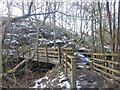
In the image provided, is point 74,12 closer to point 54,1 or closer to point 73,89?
point 54,1

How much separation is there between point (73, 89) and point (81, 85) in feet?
1.25

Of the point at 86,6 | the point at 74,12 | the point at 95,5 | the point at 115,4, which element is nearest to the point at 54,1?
the point at 86,6

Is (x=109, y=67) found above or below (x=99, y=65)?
above

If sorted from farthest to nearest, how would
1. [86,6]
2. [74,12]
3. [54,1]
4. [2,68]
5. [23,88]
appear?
[74,12]
[86,6]
[54,1]
[23,88]
[2,68]

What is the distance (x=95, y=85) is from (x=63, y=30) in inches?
592

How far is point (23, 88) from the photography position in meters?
5.71

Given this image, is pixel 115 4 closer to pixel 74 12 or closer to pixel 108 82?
pixel 108 82

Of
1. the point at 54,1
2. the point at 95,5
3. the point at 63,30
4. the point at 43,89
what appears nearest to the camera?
the point at 43,89

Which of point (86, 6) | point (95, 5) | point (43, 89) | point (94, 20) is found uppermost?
point (86, 6)

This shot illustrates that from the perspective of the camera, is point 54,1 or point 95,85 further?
point 54,1

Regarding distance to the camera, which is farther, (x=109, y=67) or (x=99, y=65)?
(x=99, y=65)

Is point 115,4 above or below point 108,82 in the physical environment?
above

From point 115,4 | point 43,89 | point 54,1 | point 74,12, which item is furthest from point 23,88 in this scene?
point 74,12

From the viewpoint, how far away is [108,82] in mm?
3893
